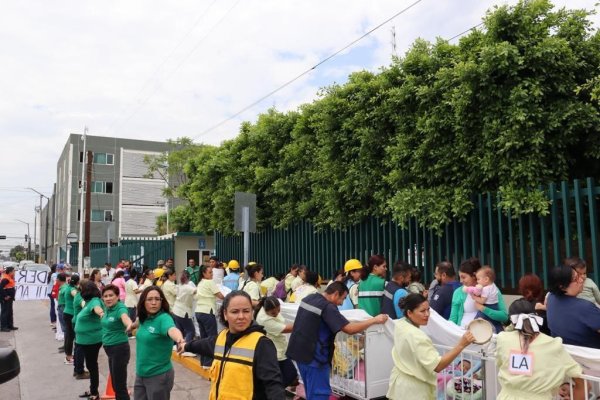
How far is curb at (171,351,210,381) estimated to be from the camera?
8.59 meters

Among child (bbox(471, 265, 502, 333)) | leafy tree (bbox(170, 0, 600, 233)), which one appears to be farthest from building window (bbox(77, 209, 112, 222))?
child (bbox(471, 265, 502, 333))

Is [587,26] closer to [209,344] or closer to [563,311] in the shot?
[563,311]

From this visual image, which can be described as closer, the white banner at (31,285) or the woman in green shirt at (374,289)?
the woman in green shirt at (374,289)

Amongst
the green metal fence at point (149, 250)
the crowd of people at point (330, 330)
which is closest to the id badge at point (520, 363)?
the crowd of people at point (330, 330)

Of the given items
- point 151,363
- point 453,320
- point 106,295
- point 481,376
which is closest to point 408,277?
point 453,320

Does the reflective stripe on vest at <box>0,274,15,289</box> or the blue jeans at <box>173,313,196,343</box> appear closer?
Result: the blue jeans at <box>173,313,196,343</box>

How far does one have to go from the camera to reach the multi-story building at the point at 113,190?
57.8 metres

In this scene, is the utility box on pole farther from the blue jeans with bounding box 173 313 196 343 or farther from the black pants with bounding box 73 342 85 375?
the black pants with bounding box 73 342 85 375

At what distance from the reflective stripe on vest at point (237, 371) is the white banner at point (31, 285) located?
16989 mm

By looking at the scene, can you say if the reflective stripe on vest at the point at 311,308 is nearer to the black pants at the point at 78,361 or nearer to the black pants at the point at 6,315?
the black pants at the point at 78,361

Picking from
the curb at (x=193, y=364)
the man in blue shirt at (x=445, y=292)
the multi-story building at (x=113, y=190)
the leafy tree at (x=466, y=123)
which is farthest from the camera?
the multi-story building at (x=113, y=190)

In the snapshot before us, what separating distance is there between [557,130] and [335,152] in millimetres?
4959

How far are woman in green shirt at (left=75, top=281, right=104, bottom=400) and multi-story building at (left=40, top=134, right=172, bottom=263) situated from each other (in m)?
51.7

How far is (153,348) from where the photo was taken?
4.99 metres
